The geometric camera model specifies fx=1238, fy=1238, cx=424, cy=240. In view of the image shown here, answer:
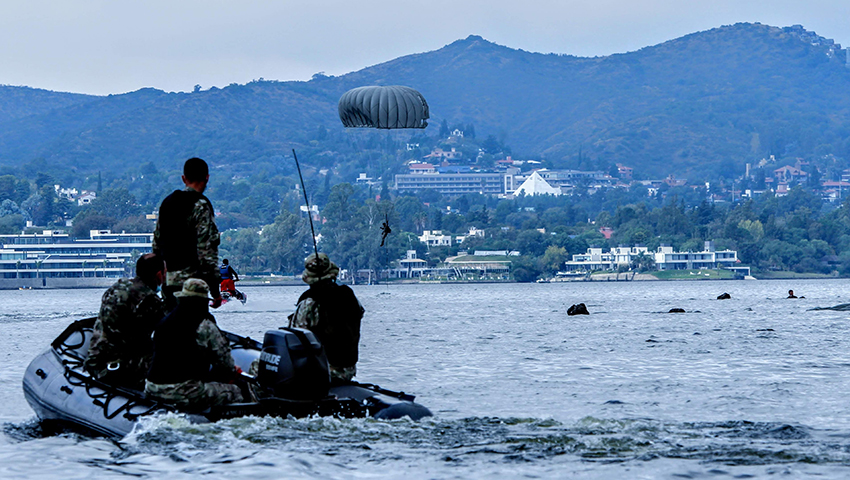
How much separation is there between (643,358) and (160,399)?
22058 millimetres

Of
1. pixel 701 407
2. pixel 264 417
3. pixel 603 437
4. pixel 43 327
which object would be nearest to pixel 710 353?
pixel 701 407


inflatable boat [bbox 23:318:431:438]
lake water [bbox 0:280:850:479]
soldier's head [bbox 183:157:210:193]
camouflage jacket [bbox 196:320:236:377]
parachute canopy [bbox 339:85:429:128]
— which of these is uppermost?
parachute canopy [bbox 339:85:429:128]

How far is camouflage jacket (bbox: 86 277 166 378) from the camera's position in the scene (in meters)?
15.4

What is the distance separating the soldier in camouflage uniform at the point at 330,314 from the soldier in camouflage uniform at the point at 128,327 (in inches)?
71.1

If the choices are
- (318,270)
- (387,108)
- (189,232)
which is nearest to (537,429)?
(318,270)

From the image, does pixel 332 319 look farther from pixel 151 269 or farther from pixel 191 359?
pixel 151 269

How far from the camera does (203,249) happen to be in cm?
1511

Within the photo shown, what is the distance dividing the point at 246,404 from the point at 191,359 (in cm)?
92

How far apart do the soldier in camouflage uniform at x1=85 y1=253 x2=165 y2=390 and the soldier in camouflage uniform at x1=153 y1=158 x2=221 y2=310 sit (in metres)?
0.27

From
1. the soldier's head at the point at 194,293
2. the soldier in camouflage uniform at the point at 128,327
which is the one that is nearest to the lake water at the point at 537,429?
the soldier in camouflage uniform at the point at 128,327

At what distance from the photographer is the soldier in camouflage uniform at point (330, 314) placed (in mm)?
15758

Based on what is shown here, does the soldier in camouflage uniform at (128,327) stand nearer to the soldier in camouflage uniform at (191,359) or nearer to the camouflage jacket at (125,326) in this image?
the camouflage jacket at (125,326)

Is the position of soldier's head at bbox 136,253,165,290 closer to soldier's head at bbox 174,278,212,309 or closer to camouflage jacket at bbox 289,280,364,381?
soldier's head at bbox 174,278,212,309

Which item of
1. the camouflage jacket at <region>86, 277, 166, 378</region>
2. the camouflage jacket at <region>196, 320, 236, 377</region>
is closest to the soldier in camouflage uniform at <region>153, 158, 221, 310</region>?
the camouflage jacket at <region>86, 277, 166, 378</region>
